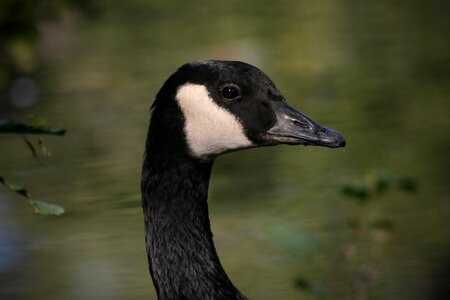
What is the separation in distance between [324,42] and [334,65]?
0.54 m

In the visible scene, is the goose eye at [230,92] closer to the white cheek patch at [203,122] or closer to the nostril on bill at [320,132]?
the white cheek patch at [203,122]

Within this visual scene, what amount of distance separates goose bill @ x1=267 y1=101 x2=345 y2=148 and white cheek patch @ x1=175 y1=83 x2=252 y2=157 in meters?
0.14

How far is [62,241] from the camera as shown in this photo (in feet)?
→ 20.2

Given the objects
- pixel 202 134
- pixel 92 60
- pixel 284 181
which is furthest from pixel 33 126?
pixel 92 60

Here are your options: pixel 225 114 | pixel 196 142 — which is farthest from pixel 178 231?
pixel 225 114

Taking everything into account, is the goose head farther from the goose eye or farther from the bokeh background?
the bokeh background

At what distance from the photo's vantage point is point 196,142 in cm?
378

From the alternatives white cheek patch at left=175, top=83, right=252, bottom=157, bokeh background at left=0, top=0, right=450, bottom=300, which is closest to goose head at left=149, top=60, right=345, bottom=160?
white cheek patch at left=175, top=83, right=252, bottom=157

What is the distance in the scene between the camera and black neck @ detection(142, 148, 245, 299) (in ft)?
12.5

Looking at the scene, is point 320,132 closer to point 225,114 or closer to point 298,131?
point 298,131

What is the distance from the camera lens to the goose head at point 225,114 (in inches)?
148

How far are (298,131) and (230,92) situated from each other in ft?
0.84

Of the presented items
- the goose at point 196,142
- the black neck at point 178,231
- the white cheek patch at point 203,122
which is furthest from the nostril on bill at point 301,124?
the black neck at point 178,231

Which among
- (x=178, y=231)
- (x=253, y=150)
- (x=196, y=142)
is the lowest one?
(x=253, y=150)
